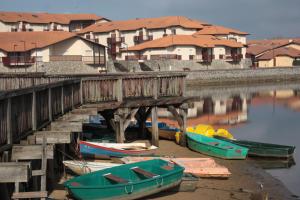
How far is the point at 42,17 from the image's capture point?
4380 inches

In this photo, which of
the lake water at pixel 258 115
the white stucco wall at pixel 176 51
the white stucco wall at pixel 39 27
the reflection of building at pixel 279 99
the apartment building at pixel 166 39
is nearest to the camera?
the lake water at pixel 258 115

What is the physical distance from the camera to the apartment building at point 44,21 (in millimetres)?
103625

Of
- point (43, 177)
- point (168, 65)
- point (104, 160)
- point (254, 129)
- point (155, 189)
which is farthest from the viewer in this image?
point (168, 65)

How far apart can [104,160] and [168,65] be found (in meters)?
65.0

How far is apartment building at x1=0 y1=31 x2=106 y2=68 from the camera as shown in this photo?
231 feet

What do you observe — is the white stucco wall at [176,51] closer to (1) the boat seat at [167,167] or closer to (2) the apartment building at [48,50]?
(2) the apartment building at [48,50]

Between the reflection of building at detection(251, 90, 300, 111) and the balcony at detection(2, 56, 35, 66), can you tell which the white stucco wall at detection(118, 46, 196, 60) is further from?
the balcony at detection(2, 56, 35, 66)

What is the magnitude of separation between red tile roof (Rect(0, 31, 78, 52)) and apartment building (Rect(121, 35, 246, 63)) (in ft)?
57.6

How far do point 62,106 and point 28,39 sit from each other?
61889 millimetres

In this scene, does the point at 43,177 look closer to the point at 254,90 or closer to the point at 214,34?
the point at 254,90

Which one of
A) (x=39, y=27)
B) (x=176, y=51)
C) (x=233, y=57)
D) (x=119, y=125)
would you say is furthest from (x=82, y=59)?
(x=119, y=125)

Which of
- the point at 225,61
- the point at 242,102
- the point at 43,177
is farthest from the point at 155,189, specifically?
the point at 225,61

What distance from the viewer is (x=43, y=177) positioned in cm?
1143

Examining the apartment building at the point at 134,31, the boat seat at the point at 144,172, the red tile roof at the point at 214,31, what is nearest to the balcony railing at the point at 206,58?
the apartment building at the point at 134,31
